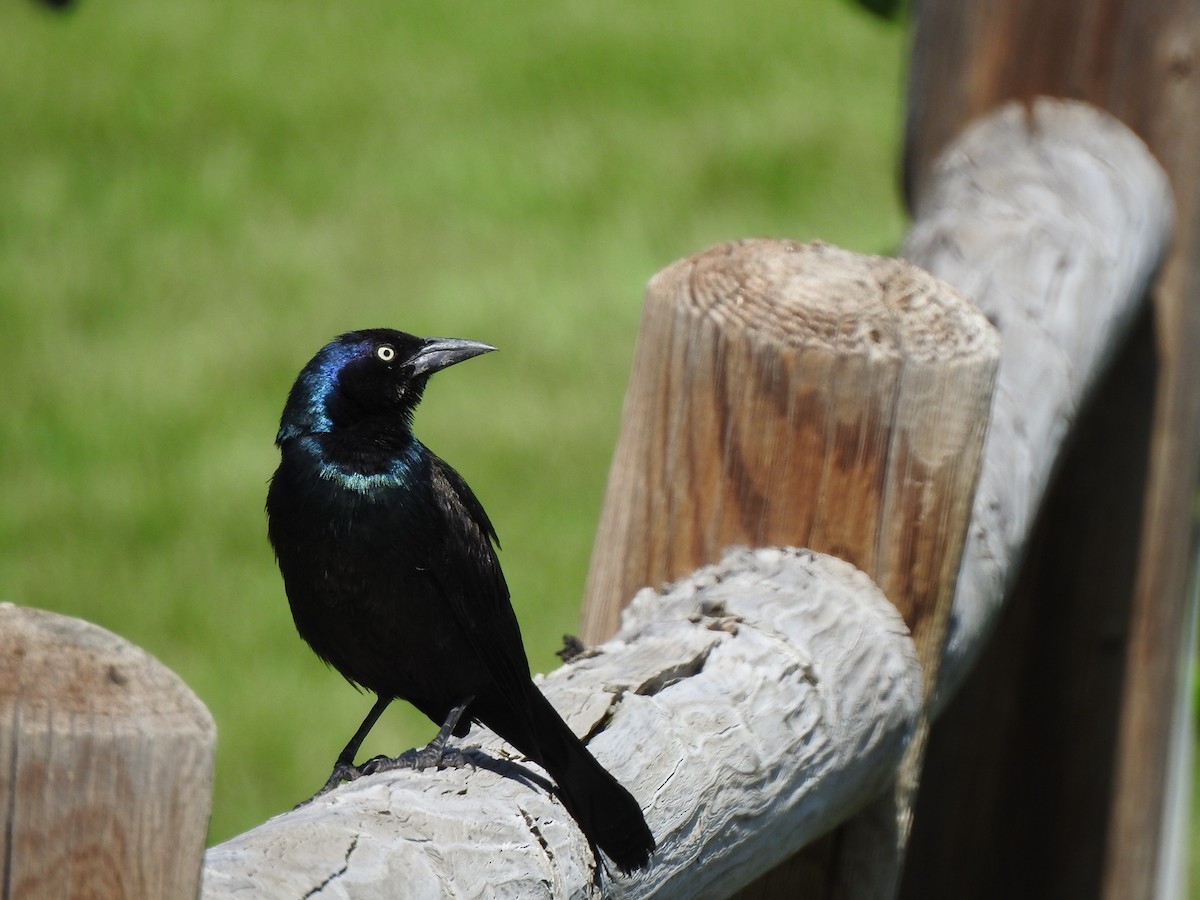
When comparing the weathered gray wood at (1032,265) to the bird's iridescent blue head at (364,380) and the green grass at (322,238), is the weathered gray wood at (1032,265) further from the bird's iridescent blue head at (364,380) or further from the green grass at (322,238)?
the green grass at (322,238)

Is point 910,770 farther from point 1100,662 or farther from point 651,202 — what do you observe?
point 651,202

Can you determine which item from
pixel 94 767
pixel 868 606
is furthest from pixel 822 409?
pixel 94 767

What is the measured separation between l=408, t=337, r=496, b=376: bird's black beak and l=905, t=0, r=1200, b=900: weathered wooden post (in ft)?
5.03

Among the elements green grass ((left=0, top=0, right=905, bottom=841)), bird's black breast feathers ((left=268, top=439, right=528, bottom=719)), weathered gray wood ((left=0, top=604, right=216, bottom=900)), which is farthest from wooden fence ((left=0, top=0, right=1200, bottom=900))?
green grass ((left=0, top=0, right=905, bottom=841))

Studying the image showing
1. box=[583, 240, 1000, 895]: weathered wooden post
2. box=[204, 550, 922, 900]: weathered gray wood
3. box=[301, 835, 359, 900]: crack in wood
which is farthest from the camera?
box=[583, 240, 1000, 895]: weathered wooden post

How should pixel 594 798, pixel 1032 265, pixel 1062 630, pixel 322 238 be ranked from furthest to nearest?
1. pixel 322 238
2. pixel 1062 630
3. pixel 1032 265
4. pixel 594 798

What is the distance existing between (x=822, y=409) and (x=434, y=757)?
29.1 inches

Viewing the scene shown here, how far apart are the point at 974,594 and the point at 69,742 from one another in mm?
1684

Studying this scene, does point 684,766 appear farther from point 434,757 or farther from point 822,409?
point 822,409

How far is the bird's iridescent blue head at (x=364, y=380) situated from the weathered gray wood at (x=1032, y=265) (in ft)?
2.60

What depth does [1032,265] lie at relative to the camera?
2.70 metres

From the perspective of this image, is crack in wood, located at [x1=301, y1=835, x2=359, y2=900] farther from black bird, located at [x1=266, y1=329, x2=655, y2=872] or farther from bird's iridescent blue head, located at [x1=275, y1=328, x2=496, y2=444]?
bird's iridescent blue head, located at [x1=275, y1=328, x2=496, y2=444]

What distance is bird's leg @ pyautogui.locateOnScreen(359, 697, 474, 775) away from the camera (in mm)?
1479

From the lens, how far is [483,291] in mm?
6559
